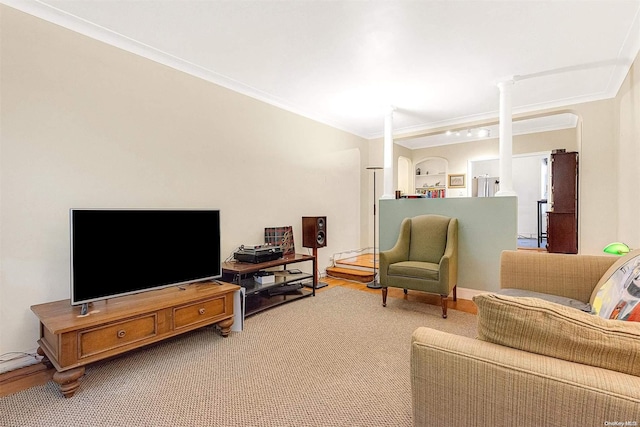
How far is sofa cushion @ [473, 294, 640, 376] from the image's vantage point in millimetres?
804

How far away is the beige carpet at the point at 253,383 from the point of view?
1.61 meters

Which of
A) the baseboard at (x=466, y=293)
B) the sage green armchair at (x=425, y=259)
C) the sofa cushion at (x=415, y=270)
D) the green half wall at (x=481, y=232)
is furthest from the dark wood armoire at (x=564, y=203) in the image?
the sofa cushion at (x=415, y=270)

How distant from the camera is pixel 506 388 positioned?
0.83 meters

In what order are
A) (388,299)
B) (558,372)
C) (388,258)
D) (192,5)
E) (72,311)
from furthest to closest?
(388,299)
(388,258)
(192,5)
(72,311)
(558,372)

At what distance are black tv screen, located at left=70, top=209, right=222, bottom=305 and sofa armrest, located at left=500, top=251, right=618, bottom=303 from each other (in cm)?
246

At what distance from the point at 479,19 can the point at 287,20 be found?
1453mm

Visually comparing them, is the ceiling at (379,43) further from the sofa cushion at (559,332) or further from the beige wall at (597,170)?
the sofa cushion at (559,332)

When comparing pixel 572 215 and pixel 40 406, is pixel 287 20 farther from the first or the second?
pixel 572 215

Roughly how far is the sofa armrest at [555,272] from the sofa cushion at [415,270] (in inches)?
27.6

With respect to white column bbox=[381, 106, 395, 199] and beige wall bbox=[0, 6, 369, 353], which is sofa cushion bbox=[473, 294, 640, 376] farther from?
white column bbox=[381, 106, 395, 199]

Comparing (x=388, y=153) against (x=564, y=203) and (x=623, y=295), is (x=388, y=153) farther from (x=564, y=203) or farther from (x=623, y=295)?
(x=623, y=295)

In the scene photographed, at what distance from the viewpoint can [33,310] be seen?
205 cm

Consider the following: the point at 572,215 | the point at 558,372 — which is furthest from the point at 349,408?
the point at 572,215

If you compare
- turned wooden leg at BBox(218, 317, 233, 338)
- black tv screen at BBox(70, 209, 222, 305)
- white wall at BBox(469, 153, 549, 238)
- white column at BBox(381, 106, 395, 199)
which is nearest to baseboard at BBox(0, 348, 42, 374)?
black tv screen at BBox(70, 209, 222, 305)
